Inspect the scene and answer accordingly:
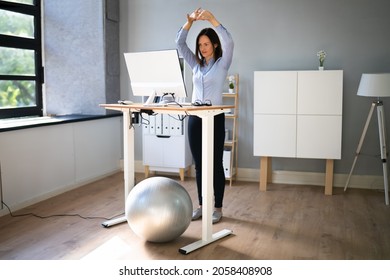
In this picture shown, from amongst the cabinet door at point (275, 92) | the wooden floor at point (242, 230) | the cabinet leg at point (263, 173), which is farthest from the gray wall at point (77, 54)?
the cabinet leg at point (263, 173)

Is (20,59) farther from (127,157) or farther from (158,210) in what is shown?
(158,210)

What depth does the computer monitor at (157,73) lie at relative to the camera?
304 centimetres

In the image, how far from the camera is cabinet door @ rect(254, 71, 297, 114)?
4.48 m

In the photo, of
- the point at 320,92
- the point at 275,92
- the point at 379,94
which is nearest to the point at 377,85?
the point at 379,94

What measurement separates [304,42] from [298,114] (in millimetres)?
859

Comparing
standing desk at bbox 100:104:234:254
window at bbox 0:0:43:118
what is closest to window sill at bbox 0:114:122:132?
window at bbox 0:0:43:118

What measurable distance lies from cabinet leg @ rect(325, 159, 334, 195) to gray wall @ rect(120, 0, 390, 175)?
1.22 ft

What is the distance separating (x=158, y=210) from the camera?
2.90m

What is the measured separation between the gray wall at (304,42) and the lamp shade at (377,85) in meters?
0.47

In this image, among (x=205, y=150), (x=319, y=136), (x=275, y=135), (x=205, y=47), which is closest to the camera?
(x=205, y=150)

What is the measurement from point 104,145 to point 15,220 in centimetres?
175

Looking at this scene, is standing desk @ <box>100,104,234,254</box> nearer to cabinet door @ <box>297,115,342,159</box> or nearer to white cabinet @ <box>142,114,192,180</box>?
cabinet door @ <box>297,115,342,159</box>
